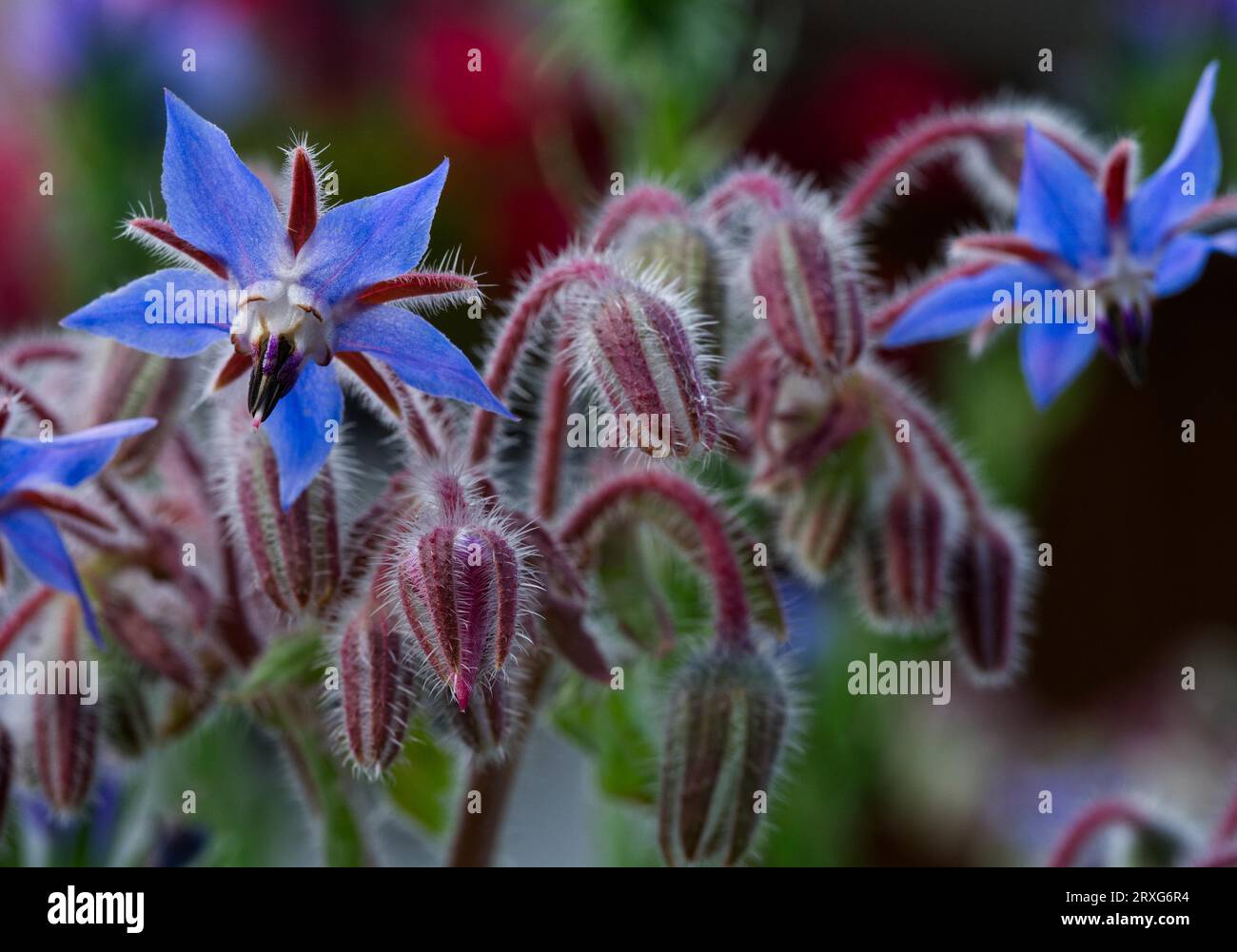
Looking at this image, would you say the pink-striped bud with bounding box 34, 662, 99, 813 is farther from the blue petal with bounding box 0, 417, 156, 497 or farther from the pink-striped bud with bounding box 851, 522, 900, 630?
the pink-striped bud with bounding box 851, 522, 900, 630

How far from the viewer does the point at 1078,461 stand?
1807 millimetres

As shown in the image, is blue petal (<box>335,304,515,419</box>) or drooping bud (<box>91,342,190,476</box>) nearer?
blue petal (<box>335,304,515,419</box>)

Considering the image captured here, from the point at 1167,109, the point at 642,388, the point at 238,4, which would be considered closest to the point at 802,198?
the point at 642,388

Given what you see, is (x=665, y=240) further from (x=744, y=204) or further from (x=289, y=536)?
(x=289, y=536)

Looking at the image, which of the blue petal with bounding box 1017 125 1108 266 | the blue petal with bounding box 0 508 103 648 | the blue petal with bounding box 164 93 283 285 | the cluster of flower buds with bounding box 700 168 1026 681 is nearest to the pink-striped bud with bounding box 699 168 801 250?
the cluster of flower buds with bounding box 700 168 1026 681

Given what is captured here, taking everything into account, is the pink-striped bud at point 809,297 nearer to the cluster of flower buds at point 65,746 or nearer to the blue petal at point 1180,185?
the blue petal at point 1180,185

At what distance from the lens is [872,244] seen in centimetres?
130

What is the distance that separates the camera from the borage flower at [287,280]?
54cm

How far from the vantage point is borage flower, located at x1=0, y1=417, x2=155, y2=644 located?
58 centimetres

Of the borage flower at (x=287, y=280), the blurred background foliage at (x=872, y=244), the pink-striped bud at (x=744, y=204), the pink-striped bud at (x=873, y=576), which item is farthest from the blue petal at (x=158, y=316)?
the pink-striped bud at (x=873, y=576)

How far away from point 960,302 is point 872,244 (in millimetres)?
624

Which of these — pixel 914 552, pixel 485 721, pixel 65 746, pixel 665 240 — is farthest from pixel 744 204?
pixel 65 746

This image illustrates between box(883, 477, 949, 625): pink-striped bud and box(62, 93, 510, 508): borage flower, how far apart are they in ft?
0.86
